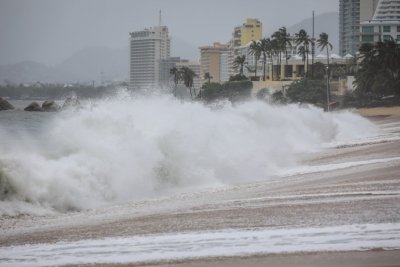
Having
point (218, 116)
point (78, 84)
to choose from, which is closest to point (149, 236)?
point (218, 116)

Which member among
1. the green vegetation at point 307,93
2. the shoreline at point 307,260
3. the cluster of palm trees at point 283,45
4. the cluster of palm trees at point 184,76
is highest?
the cluster of palm trees at point 283,45

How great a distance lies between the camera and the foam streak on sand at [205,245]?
8.73 metres

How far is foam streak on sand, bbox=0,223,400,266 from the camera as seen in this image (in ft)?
28.6

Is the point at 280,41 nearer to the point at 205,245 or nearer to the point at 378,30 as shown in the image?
the point at 378,30

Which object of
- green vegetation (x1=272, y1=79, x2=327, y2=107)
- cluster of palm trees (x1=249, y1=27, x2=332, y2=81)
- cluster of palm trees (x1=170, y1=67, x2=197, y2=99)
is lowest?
green vegetation (x1=272, y1=79, x2=327, y2=107)

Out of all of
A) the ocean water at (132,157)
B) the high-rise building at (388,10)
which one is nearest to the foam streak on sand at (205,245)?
the ocean water at (132,157)

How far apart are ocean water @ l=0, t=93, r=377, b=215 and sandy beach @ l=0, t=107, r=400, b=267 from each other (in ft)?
3.42

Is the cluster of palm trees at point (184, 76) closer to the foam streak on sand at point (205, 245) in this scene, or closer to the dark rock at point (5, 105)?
the dark rock at point (5, 105)

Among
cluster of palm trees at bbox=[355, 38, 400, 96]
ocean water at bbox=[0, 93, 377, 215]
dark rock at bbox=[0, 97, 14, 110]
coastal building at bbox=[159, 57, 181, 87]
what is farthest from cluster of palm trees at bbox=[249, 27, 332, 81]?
ocean water at bbox=[0, 93, 377, 215]

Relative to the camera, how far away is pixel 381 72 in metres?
73.2

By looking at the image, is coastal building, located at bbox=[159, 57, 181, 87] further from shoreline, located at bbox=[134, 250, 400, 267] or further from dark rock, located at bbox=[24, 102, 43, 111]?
shoreline, located at bbox=[134, 250, 400, 267]

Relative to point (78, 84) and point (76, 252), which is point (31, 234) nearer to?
point (76, 252)

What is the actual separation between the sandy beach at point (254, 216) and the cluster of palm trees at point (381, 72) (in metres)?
58.8

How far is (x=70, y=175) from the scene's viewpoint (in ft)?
47.6
